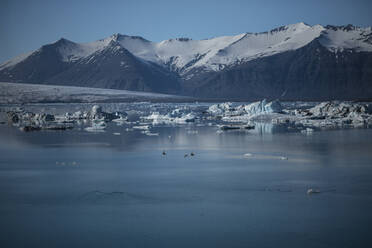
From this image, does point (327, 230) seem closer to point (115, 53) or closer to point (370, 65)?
point (370, 65)

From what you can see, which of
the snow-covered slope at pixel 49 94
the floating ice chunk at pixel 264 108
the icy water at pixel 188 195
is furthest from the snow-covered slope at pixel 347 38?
the icy water at pixel 188 195

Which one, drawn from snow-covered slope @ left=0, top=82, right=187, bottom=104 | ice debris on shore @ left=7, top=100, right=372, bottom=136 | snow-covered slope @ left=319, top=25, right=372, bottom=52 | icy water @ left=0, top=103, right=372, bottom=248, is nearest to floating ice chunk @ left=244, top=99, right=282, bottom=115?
ice debris on shore @ left=7, top=100, right=372, bottom=136

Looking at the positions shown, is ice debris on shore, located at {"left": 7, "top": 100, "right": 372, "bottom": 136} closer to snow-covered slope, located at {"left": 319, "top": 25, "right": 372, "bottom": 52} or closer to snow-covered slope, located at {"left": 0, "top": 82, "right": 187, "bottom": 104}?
snow-covered slope, located at {"left": 0, "top": 82, "right": 187, "bottom": 104}

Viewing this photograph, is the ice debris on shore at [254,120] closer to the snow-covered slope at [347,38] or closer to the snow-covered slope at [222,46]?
the snow-covered slope at [347,38]

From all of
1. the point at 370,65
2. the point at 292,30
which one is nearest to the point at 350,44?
the point at 370,65

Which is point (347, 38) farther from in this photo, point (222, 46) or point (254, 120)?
point (254, 120)
